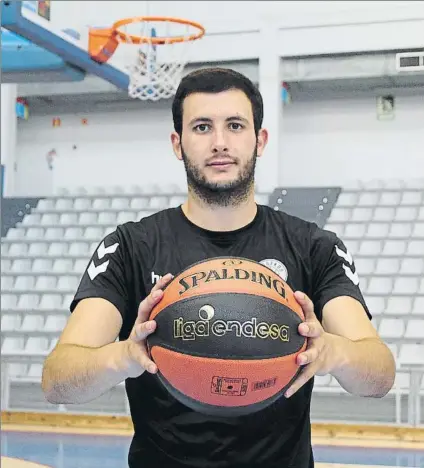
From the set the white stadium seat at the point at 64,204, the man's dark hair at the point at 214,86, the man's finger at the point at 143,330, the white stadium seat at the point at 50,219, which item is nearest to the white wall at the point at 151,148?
the white stadium seat at the point at 64,204

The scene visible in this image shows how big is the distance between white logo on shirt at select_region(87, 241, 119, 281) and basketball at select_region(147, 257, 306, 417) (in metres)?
0.28

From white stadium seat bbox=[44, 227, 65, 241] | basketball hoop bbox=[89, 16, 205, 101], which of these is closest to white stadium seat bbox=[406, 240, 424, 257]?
basketball hoop bbox=[89, 16, 205, 101]

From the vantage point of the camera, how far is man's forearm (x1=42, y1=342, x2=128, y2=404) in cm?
145

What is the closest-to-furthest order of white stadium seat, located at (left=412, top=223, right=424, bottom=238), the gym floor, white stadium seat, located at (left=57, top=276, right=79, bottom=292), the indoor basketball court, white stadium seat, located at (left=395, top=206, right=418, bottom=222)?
the gym floor, the indoor basketball court, white stadium seat, located at (left=412, top=223, right=424, bottom=238), white stadium seat, located at (left=395, top=206, right=418, bottom=222), white stadium seat, located at (left=57, top=276, right=79, bottom=292)

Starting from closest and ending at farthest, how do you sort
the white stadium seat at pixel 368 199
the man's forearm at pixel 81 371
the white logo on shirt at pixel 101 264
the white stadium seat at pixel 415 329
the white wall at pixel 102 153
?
the man's forearm at pixel 81 371 < the white logo on shirt at pixel 101 264 < the white stadium seat at pixel 415 329 < the white stadium seat at pixel 368 199 < the white wall at pixel 102 153

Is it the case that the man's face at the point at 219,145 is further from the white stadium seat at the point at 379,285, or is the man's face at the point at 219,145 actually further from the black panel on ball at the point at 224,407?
the white stadium seat at the point at 379,285

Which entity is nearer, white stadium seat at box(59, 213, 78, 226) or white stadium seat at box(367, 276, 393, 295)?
white stadium seat at box(367, 276, 393, 295)

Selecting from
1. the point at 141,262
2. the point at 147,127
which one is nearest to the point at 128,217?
the point at 147,127

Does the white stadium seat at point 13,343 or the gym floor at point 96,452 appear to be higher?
the white stadium seat at point 13,343

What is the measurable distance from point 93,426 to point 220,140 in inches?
121

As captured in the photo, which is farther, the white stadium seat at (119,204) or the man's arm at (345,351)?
the white stadium seat at (119,204)

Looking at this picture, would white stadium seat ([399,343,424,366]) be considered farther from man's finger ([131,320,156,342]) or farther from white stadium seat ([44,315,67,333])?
man's finger ([131,320,156,342])

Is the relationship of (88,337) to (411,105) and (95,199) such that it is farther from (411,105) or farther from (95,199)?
(95,199)

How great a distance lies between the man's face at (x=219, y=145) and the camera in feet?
5.72
